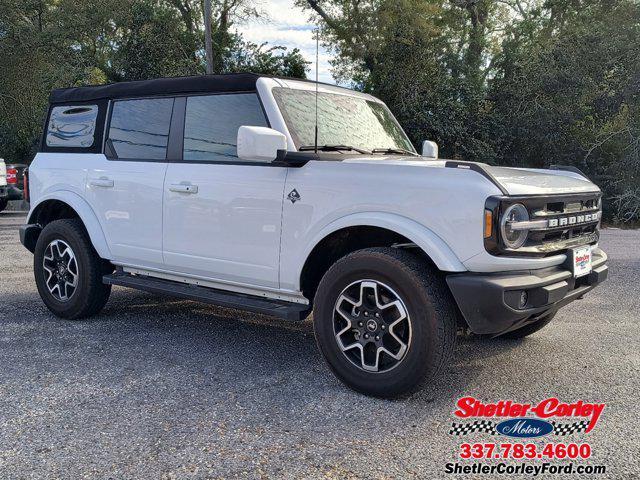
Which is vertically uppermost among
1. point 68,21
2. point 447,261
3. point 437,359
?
point 68,21

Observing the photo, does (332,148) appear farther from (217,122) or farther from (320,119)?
(217,122)

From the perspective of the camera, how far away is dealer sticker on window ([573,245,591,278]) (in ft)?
11.3

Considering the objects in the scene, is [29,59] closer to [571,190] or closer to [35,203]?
[35,203]

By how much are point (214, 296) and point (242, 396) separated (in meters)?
0.89

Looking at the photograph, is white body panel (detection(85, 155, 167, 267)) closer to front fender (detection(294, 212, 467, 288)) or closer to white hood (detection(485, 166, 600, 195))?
front fender (detection(294, 212, 467, 288))

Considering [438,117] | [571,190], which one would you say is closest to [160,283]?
[571,190]

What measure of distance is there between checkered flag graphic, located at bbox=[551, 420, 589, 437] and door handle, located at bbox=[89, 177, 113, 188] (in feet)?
11.8

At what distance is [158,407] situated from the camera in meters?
3.25

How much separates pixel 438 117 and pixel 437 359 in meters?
15.5

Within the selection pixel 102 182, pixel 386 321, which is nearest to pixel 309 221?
pixel 386 321

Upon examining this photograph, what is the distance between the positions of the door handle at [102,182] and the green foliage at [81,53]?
55.1 ft

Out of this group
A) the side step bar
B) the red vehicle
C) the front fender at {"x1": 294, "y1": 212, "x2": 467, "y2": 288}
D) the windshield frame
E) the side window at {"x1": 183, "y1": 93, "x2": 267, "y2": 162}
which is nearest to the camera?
the front fender at {"x1": 294, "y1": 212, "x2": 467, "y2": 288}

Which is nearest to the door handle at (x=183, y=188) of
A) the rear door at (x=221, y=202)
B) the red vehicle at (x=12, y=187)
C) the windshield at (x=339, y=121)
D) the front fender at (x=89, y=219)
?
the rear door at (x=221, y=202)

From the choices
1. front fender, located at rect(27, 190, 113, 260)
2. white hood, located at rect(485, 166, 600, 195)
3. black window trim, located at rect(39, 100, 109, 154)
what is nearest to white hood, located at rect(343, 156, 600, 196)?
white hood, located at rect(485, 166, 600, 195)
